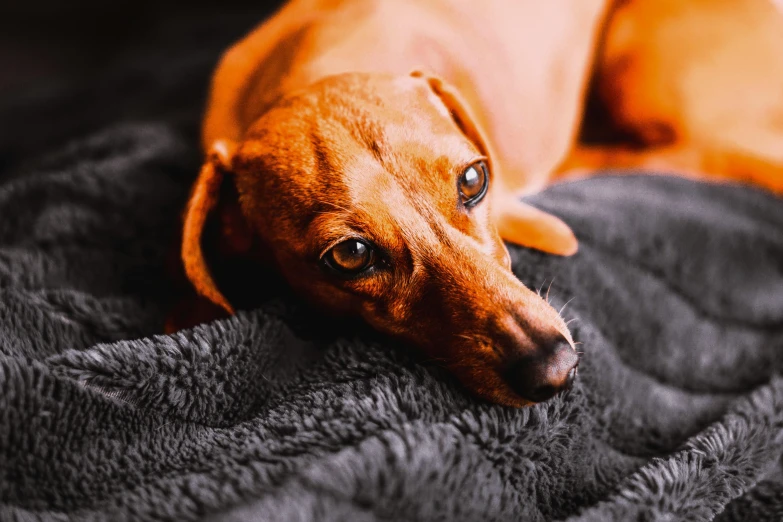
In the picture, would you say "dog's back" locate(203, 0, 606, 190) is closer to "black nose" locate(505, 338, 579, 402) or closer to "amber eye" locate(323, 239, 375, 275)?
"amber eye" locate(323, 239, 375, 275)

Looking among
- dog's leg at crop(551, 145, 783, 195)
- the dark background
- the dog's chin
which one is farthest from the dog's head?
the dark background

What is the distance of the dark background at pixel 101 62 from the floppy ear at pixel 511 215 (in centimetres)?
130

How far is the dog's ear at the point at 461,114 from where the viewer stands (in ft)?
5.75

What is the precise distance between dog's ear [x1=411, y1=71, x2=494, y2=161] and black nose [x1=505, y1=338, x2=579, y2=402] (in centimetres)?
66

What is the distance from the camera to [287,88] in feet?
6.30

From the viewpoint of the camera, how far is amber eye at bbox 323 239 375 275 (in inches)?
57.9

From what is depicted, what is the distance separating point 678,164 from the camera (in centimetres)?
250

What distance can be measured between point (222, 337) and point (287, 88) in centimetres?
87

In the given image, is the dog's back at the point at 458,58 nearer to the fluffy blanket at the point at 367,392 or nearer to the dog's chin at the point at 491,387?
the fluffy blanket at the point at 367,392

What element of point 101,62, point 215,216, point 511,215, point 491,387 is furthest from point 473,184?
point 101,62

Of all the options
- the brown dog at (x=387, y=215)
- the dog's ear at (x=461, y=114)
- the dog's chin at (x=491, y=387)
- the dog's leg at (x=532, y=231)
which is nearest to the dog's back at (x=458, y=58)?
the brown dog at (x=387, y=215)

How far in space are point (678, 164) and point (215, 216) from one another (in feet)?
5.96

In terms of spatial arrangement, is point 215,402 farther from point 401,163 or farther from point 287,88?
point 287,88

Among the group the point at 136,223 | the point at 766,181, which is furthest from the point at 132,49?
the point at 766,181
